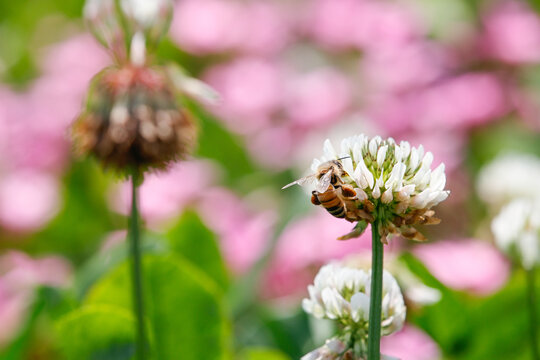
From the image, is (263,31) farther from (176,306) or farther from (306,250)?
(176,306)

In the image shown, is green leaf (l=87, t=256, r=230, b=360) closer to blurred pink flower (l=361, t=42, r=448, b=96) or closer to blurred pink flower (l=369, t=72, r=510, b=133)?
blurred pink flower (l=369, t=72, r=510, b=133)

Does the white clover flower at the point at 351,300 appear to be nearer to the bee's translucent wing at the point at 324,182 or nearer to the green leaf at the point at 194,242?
the bee's translucent wing at the point at 324,182

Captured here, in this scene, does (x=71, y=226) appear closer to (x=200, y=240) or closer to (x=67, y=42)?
(x=200, y=240)

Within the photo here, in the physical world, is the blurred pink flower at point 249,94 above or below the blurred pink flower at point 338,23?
below

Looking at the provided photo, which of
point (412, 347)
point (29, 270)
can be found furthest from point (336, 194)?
point (29, 270)

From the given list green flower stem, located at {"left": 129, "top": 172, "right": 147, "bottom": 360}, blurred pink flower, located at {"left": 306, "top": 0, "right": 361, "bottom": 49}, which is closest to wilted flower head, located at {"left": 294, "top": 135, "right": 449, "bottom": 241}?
green flower stem, located at {"left": 129, "top": 172, "right": 147, "bottom": 360}

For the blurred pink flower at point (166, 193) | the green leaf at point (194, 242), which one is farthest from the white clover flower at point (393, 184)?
the blurred pink flower at point (166, 193)
